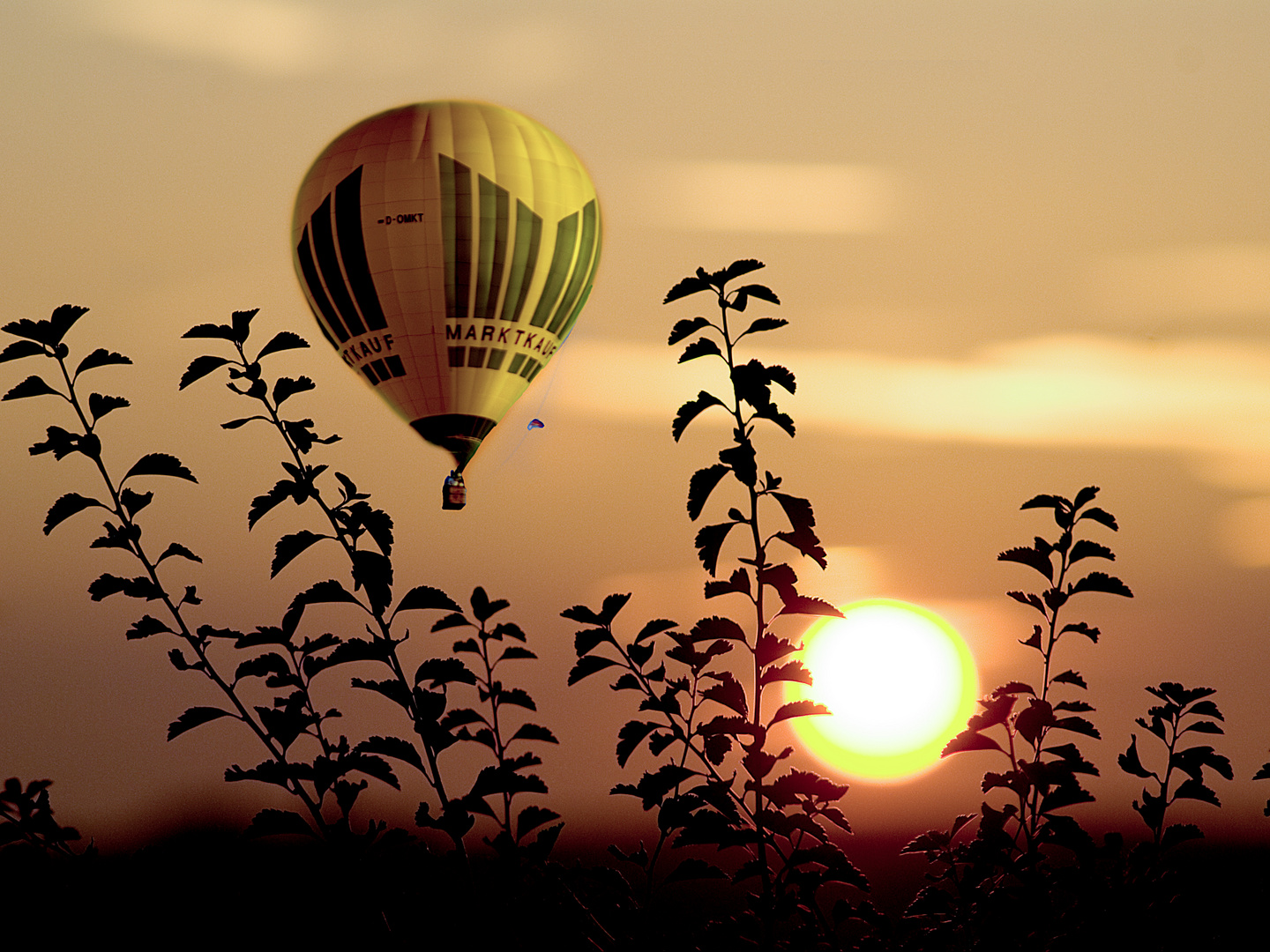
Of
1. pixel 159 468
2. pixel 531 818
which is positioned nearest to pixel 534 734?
pixel 531 818

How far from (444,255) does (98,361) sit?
27127 millimetres

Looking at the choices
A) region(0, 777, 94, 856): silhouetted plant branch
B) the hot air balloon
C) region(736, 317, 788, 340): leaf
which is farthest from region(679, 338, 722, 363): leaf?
the hot air balloon

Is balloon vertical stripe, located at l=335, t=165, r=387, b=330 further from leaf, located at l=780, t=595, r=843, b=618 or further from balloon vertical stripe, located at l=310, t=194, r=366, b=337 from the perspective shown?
leaf, located at l=780, t=595, r=843, b=618

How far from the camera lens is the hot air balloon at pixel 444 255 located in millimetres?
34250

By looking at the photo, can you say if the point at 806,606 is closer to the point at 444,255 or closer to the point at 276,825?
the point at 276,825

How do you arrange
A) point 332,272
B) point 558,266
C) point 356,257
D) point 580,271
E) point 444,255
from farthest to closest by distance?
point 580,271 → point 558,266 → point 332,272 → point 356,257 → point 444,255

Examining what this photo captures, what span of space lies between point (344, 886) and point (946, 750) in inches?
124

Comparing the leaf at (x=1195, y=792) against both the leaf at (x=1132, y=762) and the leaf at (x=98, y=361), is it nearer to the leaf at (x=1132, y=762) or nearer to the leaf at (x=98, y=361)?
the leaf at (x=1132, y=762)

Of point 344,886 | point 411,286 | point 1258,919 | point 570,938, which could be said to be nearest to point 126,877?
point 344,886

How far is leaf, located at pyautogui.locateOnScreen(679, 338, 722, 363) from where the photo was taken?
7094 millimetres

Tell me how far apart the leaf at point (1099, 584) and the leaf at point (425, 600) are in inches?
134

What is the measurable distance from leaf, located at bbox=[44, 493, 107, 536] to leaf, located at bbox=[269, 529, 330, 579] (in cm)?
96

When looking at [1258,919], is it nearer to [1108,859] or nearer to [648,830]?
[1108,859]

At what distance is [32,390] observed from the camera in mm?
7496
